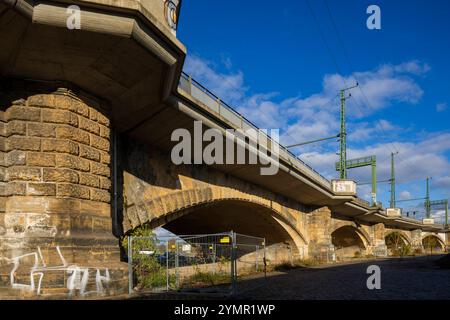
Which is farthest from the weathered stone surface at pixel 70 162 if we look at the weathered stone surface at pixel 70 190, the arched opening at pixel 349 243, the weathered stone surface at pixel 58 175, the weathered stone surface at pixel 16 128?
the arched opening at pixel 349 243

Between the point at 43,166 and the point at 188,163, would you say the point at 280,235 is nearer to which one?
the point at 188,163

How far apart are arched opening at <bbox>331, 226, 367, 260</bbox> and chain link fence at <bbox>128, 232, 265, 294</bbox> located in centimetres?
3171

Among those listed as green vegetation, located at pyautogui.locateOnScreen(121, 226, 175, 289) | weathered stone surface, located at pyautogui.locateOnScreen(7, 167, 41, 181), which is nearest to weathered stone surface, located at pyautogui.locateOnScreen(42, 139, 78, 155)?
weathered stone surface, located at pyautogui.locateOnScreen(7, 167, 41, 181)

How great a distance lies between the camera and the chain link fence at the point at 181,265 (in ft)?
32.3

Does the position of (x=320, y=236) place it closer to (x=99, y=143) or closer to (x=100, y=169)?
(x=100, y=169)

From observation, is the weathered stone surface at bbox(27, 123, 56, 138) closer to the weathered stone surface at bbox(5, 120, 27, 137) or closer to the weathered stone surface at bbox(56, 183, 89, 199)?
the weathered stone surface at bbox(5, 120, 27, 137)

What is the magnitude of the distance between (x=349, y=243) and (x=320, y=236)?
2241 cm

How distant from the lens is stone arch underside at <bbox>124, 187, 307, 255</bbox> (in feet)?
41.8

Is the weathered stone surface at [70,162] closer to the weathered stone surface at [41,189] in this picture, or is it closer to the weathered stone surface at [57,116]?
the weathered stone surface at [41,189]

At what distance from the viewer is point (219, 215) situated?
24.4 metres

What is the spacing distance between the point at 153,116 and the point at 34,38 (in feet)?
14.7

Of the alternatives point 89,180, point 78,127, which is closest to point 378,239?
point 89,180

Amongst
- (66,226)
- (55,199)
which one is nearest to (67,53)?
(55,199)
